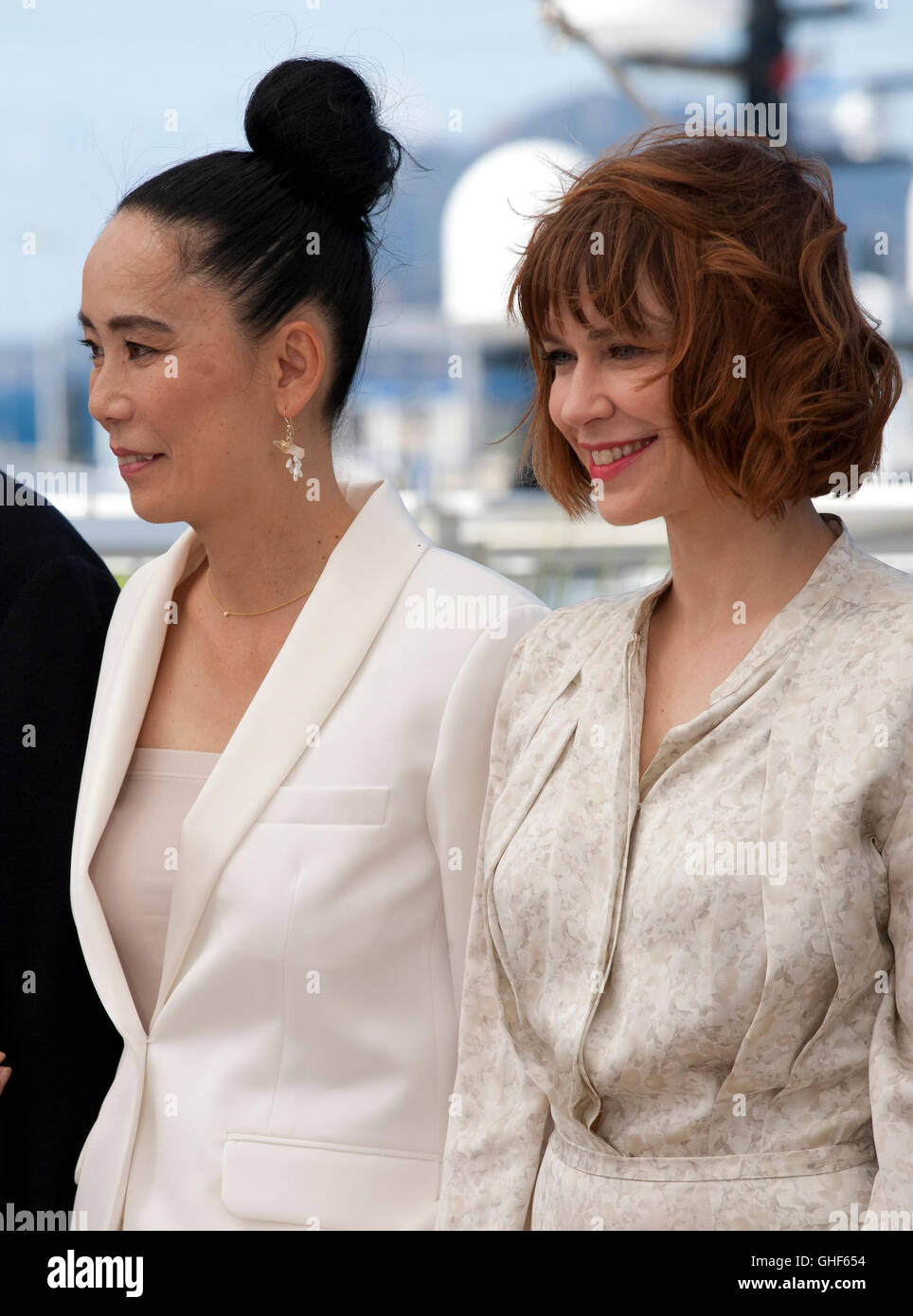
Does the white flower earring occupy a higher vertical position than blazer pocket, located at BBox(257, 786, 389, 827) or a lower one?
higher

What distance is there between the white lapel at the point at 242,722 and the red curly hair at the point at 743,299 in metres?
0.43

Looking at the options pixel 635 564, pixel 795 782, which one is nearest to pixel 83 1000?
pixel 795 782

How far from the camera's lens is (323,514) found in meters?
1.70

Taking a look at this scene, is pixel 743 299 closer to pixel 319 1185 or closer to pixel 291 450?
pixel 291 450

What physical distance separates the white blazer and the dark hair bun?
52cm

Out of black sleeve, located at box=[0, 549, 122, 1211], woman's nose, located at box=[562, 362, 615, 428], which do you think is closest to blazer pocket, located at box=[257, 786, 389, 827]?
black sleeve, located at box=[0, 549, 122, 1211]

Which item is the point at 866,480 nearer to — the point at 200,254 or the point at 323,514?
the point at 323,514

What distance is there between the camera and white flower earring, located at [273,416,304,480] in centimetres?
166

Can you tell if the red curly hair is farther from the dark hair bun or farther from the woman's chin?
the dark hair bun

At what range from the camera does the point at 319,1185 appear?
1458 millimetres

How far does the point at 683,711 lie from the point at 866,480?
0.92 ft

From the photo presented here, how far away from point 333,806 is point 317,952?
15 centimetres

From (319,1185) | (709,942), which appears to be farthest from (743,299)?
(319,1185)

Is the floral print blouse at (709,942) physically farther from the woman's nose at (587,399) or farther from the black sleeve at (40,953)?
the black sleeve at (40,953)
